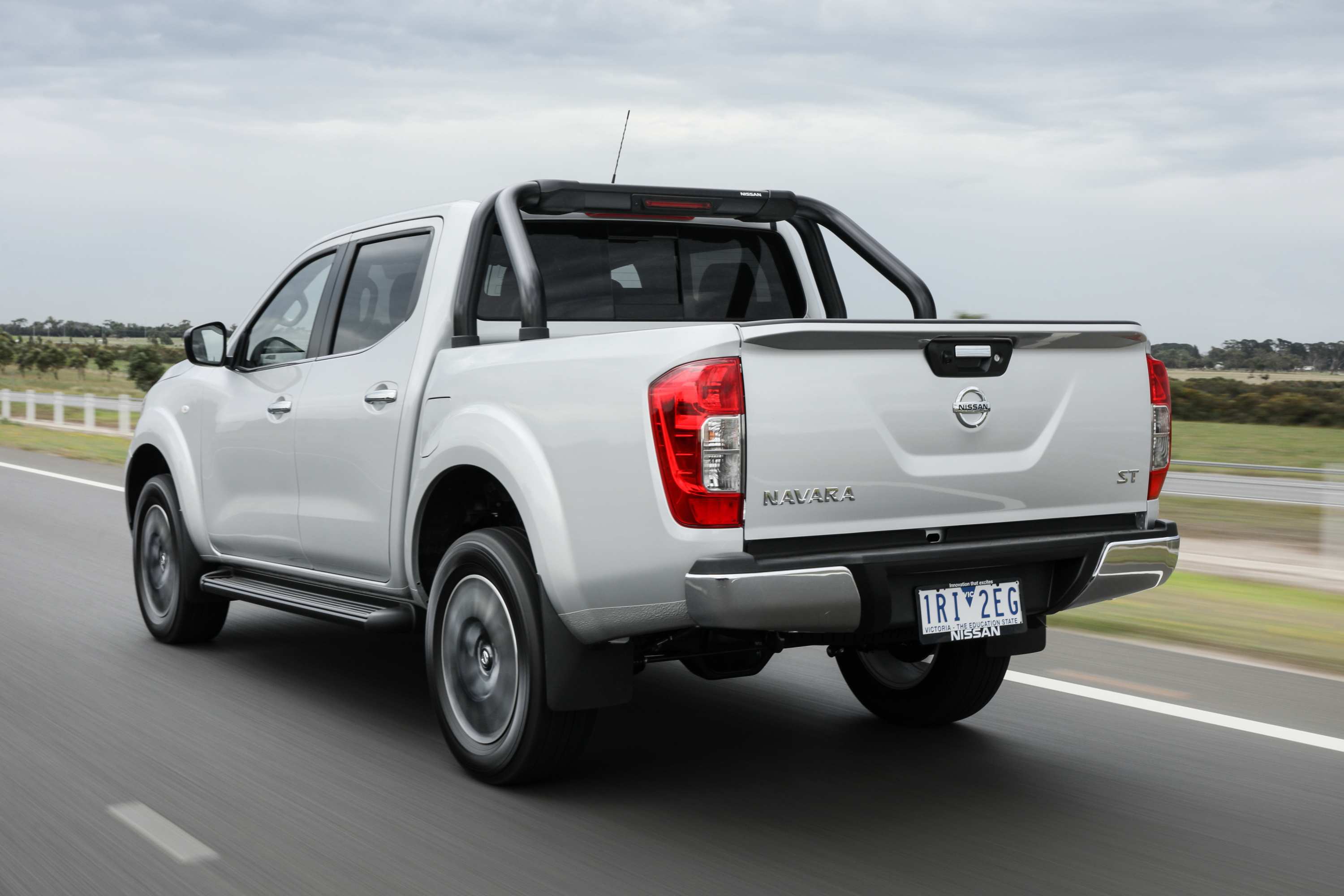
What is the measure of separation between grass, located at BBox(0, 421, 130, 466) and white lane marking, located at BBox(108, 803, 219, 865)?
1499 cm

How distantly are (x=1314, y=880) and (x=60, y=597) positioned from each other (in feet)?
22.5

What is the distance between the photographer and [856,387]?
4086 millimetres

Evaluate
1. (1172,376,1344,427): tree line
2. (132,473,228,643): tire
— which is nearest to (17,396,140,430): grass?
(132,473,228,643): tire

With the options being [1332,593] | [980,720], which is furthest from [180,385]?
[1332,593]

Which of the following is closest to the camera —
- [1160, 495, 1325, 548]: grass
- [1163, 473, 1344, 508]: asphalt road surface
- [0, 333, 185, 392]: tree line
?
[1160, 495, 1325, 548]: grass

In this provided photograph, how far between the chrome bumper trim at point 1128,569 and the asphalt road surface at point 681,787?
2.13 ft

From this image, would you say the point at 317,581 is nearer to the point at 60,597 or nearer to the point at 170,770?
the point at 170,770

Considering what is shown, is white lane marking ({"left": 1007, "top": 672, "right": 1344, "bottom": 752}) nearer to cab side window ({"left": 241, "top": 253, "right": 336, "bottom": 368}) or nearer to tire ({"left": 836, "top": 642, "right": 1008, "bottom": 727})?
tire ({"left": 836, "top": 642, "right": 1008, "bottom": 727})

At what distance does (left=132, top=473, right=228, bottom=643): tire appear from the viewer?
22.6ft

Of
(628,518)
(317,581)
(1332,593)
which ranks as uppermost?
(628,518)

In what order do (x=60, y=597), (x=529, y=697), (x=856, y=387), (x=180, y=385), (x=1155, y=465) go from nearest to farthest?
(x=856, y=387)
(x=529, y=697)
(x=1155, y=465)
(x=180, y=385)
(x=60, y=597)

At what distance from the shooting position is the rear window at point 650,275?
5.46 m

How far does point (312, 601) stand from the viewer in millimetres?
5801

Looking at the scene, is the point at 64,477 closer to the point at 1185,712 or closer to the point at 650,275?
the point at 650,275
